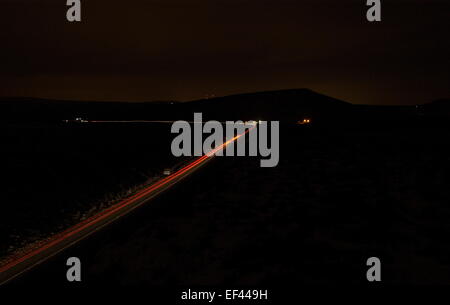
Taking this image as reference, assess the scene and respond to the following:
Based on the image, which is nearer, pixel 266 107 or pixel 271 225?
pixel 271 225

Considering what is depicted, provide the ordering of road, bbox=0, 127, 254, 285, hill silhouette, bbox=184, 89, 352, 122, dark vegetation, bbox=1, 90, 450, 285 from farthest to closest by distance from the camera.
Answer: hill silhouette, bbox=184, 89, 352, 122
dark vegetation, bbox=1, 90, 450, 285
road, bbox=0, 127, 254, 285

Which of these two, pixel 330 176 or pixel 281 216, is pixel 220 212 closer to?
pixel 281 216

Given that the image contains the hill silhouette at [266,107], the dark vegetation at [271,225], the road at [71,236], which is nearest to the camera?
the road at [71,236]

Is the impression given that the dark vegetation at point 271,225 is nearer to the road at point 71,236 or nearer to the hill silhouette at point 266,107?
the road at point 71,236

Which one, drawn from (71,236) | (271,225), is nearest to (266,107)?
(271,225)

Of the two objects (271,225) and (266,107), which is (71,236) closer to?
(271,225)

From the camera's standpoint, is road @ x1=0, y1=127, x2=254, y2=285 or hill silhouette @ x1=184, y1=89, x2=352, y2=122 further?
hill silhouette @ x1=184, y1=89, x2=352, y2=122

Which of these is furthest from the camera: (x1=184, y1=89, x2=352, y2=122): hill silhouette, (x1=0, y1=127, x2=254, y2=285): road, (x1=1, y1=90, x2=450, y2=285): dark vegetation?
(x1=184, y1=89, x2=352, y2=122): hill silhouette

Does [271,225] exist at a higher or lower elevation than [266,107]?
lower

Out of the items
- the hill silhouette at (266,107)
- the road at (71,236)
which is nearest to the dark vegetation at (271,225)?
the road at (71,236)

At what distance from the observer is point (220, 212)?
8812mm

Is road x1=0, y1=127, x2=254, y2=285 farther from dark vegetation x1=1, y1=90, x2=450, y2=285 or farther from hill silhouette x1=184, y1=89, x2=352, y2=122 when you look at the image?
hill silhouette x1=184, y1=89, x2=352, y2=122

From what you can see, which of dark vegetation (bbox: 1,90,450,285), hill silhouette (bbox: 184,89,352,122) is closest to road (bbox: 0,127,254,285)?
dark vegetation (bbox: 1,90,450,285)

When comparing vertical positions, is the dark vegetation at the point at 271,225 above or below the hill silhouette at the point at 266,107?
below
